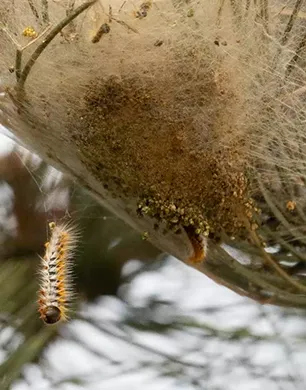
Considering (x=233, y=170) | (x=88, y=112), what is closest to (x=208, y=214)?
(x=233, y=170)

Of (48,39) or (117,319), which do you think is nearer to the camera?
(48,39)

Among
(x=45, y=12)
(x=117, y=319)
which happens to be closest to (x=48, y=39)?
(x=45, y=12)

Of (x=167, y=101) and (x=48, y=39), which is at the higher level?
(x=48, y=39)

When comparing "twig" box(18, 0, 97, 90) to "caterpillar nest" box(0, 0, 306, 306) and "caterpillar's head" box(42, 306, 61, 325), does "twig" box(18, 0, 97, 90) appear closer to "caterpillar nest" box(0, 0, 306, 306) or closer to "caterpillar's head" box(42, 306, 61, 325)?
"caterpillar nest" box(0, 0, 306, 306)

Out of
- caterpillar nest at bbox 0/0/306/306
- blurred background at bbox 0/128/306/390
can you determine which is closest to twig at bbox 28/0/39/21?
caterpillar nest at bbox 0/0/306/306

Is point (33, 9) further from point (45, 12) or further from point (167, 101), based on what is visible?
point (167, 101)

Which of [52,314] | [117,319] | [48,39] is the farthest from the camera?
[117,319]

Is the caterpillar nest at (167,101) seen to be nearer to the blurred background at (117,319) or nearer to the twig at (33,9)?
the twig at (33,9)

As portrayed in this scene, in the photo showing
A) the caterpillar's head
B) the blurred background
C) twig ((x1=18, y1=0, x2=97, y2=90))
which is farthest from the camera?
the blurred background
